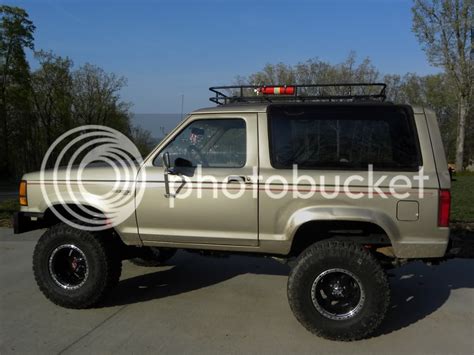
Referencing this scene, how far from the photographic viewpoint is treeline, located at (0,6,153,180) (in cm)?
3959

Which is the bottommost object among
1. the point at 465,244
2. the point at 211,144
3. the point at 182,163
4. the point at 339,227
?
the point at 465,244

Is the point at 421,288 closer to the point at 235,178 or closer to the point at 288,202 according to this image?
the point at 288,202

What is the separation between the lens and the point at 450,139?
41.0m

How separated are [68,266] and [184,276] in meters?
1.46

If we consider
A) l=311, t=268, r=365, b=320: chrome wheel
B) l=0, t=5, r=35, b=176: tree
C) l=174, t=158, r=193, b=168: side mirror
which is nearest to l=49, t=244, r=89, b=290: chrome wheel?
l=174, t=158, r=193, b=168: side mirror

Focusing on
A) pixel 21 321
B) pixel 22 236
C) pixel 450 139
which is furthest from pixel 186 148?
pixel 450 139

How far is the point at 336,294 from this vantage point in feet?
13.7

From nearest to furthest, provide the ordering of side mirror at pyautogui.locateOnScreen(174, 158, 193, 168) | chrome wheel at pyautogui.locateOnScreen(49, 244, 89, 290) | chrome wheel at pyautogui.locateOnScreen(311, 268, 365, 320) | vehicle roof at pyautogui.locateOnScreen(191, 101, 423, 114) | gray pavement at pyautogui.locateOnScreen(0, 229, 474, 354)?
1. gray pavement at pyautogui.locateOnScreen(0, 229, 474, 354)
2. chrome wheel at pyautogui.locateOnScreen(311, 268, 365, 320)
3. vehicle roof at pyautogui.locateOnScreen(191, 101, 423, 114)
4. side mirror at pyautogui.locateOnScreen(174, 158, 193, 168)
5. chrome wheel at pyautogui.locateOnScreen(49, 244, 89, 290)

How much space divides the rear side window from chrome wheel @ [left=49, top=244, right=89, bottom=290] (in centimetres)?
220

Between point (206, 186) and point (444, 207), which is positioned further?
point (206, 186)

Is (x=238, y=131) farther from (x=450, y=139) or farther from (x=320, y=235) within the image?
(x=450, y=139)

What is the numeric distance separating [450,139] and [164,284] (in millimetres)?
40642

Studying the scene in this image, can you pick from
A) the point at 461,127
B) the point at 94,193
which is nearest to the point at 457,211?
the point at 94,193
